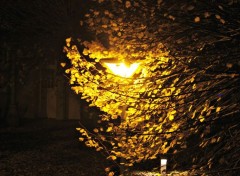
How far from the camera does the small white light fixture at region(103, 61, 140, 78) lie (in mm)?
6941

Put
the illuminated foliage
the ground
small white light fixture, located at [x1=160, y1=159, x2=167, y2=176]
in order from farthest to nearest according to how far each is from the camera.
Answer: the ground, small white light fixture, located at [x1=160, y1=159, x2=167, y2=176], the illuminated foliage

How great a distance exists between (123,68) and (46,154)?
630 centimetres

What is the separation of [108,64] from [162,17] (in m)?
1.42

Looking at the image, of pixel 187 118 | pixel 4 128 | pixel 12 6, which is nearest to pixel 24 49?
pixel 12 6

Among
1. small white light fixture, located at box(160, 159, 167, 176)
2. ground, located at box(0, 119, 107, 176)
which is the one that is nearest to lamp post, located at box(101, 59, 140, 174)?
small white light fixture, located at box(160, 159, 167, 176)

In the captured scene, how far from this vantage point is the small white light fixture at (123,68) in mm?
6941

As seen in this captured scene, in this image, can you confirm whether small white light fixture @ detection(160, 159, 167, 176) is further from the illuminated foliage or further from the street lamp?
Result: the street lamp

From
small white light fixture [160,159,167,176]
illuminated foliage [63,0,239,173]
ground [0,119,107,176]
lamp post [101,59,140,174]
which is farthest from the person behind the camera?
ground [0,119,107,176]

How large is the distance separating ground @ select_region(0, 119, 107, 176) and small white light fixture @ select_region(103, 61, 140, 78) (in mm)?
4044

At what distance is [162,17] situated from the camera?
7.38 metres

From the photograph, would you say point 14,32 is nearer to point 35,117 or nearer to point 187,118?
point 35,117

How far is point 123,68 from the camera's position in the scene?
6973mm

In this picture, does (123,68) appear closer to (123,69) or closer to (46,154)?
(123,69)

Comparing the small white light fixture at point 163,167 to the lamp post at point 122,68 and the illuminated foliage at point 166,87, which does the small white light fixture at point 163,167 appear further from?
the lamp post at point 122,68
